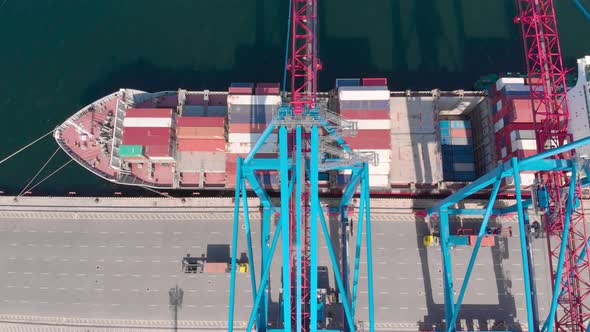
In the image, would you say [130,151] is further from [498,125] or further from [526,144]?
[526,144]

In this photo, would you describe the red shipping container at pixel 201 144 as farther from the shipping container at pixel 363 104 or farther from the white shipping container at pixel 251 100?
the shipping container at pixel 363 104

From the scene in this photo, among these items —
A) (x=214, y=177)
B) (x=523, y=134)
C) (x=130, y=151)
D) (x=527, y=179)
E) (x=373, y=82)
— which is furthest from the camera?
(x=373, y=82)

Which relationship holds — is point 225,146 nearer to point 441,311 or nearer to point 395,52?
point 395,52

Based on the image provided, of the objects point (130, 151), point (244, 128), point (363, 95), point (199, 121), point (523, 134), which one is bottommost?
point (130, 151)

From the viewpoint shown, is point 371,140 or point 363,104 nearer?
point 371,140

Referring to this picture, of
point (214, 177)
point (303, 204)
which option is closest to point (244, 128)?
point (214, 177)

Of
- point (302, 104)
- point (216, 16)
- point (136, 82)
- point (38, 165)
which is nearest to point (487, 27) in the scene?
point (302, 104)

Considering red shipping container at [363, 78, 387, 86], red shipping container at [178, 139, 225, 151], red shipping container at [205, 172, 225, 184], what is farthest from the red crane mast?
red shipping container at [178, 139, 225, 151]

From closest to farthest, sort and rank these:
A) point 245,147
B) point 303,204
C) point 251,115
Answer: point 303,204, point 245,147, point 251,115
